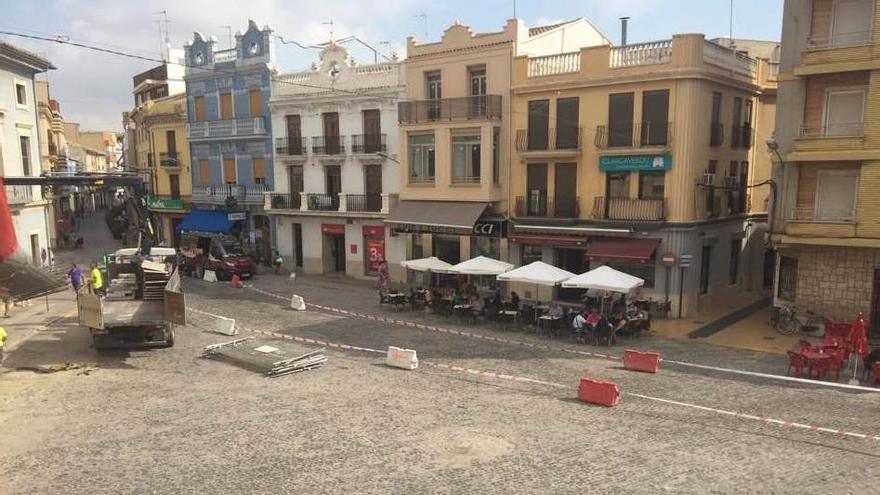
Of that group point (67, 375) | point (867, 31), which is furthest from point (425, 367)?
point (867, 31)

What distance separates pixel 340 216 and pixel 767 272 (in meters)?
22.2

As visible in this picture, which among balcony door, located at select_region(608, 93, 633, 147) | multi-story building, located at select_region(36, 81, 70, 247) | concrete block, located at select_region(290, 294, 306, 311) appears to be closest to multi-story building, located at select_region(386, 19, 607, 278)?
balcony door, located at select_region(608, 93, 633, 147)

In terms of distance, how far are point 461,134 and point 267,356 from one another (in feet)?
49.3

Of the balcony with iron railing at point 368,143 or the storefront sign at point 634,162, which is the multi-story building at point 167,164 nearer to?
the balcony with iron railing at point 368,143

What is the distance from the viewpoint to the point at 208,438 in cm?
1199

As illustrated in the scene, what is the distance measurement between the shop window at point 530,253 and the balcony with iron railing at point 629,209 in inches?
120

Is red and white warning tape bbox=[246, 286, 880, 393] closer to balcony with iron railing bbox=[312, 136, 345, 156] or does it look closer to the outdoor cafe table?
the outdoor cafe table

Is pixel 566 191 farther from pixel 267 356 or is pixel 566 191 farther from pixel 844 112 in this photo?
pixel 267 356

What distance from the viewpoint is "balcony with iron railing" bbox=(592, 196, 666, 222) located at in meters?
23.8

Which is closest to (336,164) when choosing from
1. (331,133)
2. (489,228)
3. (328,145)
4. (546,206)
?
(328,145)

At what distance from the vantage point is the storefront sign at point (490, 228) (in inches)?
1080

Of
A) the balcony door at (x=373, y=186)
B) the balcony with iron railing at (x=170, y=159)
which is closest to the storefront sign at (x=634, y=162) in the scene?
the balcony door at (x=373, y=186)

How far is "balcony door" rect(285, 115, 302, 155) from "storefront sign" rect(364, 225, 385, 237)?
6.28 meters

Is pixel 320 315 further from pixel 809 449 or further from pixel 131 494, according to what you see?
pixel 809 449
